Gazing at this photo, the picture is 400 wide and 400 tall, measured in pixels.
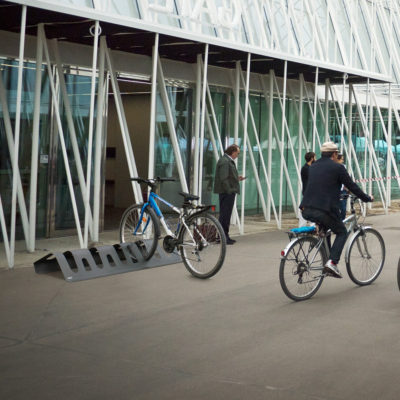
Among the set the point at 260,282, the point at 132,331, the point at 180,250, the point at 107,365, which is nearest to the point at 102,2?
the point at 180,250

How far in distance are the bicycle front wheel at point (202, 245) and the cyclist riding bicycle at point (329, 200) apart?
127 cm

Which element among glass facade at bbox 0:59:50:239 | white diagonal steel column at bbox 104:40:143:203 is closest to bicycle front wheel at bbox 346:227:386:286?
white diagonal steel column at bbox 104:40:143:203

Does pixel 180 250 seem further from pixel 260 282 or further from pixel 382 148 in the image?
pixel 382 148

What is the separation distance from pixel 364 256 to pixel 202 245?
1987 millimetres

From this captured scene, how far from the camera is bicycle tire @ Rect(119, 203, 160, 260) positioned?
10.2 m

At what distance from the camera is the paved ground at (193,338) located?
504cm

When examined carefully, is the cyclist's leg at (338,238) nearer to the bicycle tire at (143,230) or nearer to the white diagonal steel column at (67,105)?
the bicycle tire at (143,230)

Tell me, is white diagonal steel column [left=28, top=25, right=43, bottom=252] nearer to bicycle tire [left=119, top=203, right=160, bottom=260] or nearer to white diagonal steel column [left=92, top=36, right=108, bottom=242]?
white diagonal steel column [left=92, top=36, right=108, bottom=242]

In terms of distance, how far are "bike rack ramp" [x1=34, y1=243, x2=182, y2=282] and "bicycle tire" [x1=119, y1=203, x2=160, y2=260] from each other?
115 mm

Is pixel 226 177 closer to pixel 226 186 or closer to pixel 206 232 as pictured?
pixel 226 186

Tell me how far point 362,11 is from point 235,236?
1612 centimetres

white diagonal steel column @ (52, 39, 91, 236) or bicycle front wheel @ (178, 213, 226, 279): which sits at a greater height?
white diagonal steel column @ (52, 39, 91, 236)

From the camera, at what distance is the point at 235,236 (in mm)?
14289

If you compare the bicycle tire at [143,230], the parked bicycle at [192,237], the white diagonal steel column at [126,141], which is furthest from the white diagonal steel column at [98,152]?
the parked bicycle at [192,237]
